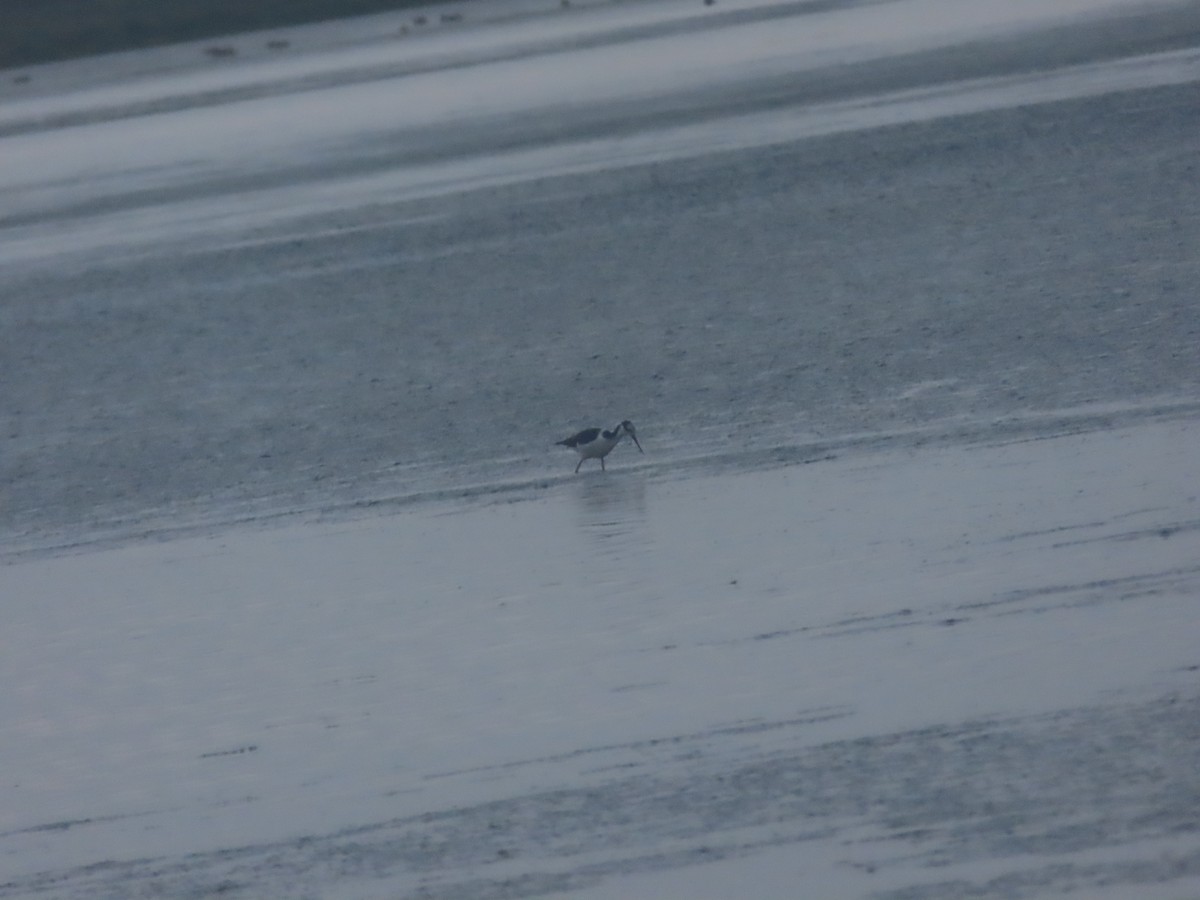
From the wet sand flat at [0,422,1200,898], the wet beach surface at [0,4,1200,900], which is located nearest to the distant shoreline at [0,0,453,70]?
the wet beach surface at [0,4,1200,900]

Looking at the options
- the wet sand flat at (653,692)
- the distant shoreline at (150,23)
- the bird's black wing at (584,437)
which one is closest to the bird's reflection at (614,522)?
the wet sand flat at (653,692)

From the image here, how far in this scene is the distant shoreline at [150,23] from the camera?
5134 centimetres

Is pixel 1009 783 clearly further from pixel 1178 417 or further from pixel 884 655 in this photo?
pixel 1178 417

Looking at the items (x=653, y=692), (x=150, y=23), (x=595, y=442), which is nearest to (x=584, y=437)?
(x=595, y=442)

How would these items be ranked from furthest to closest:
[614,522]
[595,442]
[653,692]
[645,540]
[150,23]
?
[150,23] → [595,442] → [614,522] → [645,540] → [653,692]

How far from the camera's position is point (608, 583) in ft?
29.5

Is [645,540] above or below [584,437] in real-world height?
below

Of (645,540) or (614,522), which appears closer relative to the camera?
(645,540)

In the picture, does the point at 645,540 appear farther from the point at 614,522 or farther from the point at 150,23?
the point at 150,23

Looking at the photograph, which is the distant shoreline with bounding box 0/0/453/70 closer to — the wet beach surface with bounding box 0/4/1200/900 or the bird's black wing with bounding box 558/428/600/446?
the wet beach surface with bounding box 0/4/1200/900

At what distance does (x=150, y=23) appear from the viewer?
52.9m

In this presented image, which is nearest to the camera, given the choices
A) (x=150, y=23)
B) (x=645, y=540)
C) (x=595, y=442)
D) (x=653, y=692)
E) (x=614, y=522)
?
(x=653, y=692)

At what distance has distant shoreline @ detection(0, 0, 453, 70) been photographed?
168 ft

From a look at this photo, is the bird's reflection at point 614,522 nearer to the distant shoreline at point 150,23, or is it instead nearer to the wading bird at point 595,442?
the wading bird at point 595,442
